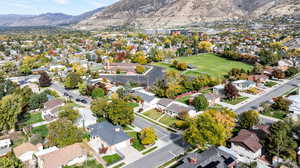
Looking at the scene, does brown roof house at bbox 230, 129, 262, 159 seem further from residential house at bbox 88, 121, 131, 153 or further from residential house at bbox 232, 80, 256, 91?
residential house at bbox 232, 80, 256, 91

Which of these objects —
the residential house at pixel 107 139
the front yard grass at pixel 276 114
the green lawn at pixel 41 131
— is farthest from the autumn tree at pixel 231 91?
the green lawn at pixel 41 131

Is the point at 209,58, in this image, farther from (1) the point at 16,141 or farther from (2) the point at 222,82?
(1) the point at 16,141

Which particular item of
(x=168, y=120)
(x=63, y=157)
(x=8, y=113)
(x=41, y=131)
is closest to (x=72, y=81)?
(x=41, y=131)

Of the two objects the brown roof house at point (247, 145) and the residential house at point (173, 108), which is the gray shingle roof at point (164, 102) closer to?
the residential house at point (173, 108)

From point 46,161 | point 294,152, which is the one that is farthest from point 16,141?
point 294,152

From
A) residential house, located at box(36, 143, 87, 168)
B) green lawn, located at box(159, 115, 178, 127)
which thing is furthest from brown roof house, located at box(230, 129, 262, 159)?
→ residential house, located at box(36, 143, 87, 168)
